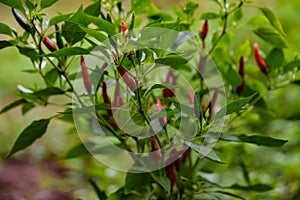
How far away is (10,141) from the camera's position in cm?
257

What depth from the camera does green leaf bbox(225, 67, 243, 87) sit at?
0.82 metres

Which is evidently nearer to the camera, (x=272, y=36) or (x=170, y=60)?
(x=170, y=60)

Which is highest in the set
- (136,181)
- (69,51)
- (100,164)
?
(69,51)

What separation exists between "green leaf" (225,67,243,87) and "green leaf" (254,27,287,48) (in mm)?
110

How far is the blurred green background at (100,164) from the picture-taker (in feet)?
4.15

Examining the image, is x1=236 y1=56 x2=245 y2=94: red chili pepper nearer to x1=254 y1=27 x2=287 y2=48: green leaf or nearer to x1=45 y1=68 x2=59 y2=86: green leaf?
x1=254 y1=27 x2=287 y2=48: green leaf

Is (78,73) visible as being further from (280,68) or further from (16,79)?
(16,79)

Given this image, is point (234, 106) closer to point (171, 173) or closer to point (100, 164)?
point (171, 173)

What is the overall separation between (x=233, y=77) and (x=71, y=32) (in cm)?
29

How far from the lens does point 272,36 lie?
0.88 m

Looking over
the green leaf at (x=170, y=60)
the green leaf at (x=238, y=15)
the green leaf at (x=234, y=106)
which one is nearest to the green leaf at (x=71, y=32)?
the green leaf at (x=170, y=60)

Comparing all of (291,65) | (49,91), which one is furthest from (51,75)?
(291,65)

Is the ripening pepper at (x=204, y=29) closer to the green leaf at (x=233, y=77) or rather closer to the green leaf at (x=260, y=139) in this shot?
the green leaf at (x=233, y=77)

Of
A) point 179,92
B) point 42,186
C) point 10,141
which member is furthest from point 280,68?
point 10,141
